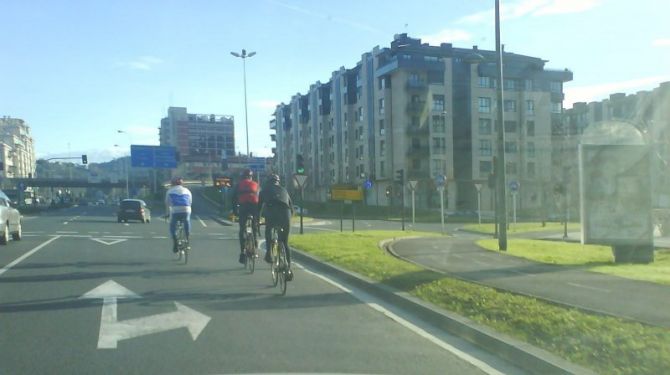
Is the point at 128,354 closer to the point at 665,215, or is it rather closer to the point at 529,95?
the point at 665,215

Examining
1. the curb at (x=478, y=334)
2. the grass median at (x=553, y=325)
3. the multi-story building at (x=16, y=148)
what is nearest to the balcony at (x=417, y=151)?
the grass median at (x=553, y=325)

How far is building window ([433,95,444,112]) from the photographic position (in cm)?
6769

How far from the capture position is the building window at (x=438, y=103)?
222ft

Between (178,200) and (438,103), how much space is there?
56427 millimetres

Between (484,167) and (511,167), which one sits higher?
(484,167)

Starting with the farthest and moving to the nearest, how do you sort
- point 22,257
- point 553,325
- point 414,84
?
point 414,84
point 22,257
point 553,325

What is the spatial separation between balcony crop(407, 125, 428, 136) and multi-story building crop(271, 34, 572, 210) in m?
0.10

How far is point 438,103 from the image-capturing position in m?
68.1

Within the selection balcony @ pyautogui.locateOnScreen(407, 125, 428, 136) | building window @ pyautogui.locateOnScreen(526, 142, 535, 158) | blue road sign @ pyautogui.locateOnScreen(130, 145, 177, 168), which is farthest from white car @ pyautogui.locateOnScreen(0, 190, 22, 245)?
balcony @ pyautogui.locateOnScreen(407, 125, 428, 136)

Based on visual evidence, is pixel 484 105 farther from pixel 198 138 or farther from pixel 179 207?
pixel 198 138

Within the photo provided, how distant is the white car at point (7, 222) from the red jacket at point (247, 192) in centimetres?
905

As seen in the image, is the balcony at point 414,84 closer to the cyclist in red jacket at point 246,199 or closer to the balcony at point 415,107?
the balcony at point 415,107

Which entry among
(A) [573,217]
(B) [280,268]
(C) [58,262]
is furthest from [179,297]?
(A) [573,217]

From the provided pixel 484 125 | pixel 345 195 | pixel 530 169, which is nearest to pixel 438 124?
pixel 484 125
